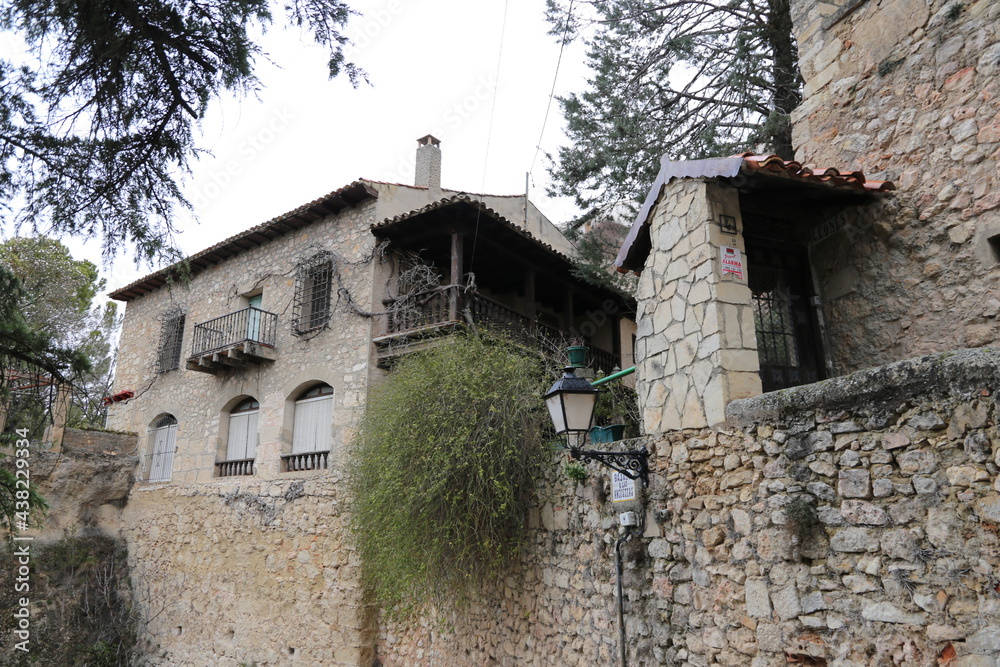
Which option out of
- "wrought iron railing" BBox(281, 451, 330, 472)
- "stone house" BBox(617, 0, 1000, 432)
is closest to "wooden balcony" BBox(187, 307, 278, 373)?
"wrought iron railing" BBox(281, 451, 330, 472)

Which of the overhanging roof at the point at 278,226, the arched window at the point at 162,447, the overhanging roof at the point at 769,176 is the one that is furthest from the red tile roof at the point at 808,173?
the arched window at the point at 162,447

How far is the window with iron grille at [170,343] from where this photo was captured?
1350 centimetres

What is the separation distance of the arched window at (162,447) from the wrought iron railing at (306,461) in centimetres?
376

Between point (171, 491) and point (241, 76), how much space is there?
979 cm

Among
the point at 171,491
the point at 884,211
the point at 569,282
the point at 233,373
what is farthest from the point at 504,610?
the point at 171,491

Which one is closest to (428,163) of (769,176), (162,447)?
(162,447)

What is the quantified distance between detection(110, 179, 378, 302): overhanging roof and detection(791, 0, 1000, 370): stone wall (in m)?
6.92

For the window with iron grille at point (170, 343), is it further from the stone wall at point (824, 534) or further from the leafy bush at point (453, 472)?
the stone wall at point (824, 534)

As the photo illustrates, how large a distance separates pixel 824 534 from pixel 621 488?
170 centimetres

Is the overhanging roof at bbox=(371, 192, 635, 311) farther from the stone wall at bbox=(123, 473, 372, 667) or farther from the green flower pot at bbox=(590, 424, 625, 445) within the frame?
the green flower pot at bbox=(590, 424, 625, 445)

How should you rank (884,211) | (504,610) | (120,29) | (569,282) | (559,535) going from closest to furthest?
(120,29), (884,211), (559,535), (504,610), (569,282)

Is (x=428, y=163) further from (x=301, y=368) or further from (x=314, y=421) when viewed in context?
(x=314, y=421)

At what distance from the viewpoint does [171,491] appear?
481 inches

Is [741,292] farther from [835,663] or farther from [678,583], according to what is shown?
[835,663]
